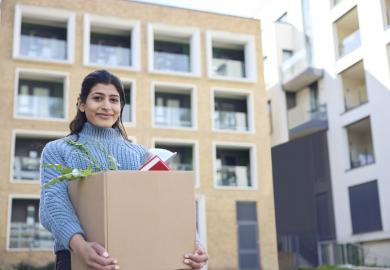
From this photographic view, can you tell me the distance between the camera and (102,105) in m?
0.80

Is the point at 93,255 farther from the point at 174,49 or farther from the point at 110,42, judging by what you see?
the point at 174,49

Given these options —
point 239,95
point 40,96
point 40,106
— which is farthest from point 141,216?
point 239,95

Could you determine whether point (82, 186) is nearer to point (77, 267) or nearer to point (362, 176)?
point (77, 267)

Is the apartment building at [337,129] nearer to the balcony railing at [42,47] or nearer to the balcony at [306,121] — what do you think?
the balcony at [306,121]

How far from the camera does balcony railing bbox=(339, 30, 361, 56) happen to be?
8.49 meters

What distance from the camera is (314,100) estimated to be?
9.97 meters

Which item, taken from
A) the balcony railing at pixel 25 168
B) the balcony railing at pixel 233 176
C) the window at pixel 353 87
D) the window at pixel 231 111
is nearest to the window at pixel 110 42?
the window at pixel 231 111

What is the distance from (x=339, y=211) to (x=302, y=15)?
4.78 m

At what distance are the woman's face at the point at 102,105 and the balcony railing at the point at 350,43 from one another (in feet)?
26.6

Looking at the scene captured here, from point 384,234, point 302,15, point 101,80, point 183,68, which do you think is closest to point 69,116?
point 183,68

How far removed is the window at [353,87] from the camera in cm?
887

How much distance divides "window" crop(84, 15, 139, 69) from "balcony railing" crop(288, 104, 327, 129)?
295 cm

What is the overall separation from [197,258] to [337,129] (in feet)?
29.2

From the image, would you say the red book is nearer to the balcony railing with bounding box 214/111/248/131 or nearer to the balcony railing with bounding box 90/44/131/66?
the balcony railing with bounding box 90/44/131/66
